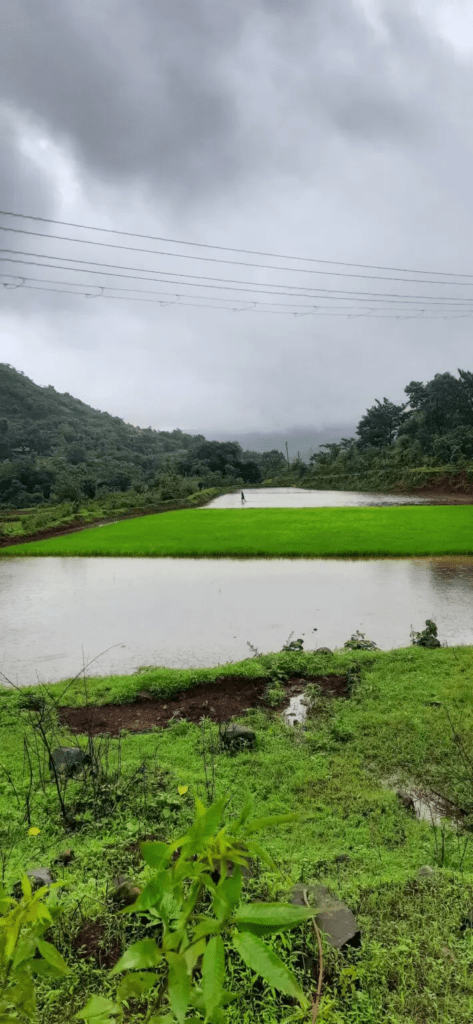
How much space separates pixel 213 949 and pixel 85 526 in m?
24.8

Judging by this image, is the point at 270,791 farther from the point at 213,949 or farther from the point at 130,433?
the point at 130,433

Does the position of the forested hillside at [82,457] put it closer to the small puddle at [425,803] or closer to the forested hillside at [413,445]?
the forested hillside at [413,445]

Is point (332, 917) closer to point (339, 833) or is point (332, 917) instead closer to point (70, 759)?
point (339, 833)

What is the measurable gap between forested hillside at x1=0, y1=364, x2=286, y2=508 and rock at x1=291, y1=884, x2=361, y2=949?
27739 millimetres

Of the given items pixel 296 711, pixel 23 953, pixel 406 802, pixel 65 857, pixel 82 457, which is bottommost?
pixel 296 711

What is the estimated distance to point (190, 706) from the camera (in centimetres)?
511

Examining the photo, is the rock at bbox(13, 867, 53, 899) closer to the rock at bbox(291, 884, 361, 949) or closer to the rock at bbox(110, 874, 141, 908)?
the rock at bbox(110, 874, 141, 908)

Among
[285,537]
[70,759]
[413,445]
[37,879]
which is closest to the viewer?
[37,879]

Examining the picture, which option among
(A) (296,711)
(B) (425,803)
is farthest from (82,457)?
(B) (425,803)

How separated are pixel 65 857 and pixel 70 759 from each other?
3.67ft

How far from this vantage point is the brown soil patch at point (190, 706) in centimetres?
479

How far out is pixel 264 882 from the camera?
7.45 ft

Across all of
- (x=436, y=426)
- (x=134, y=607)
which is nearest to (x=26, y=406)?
(x=436, y=426)

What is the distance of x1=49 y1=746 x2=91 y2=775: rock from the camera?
11.7 ft
